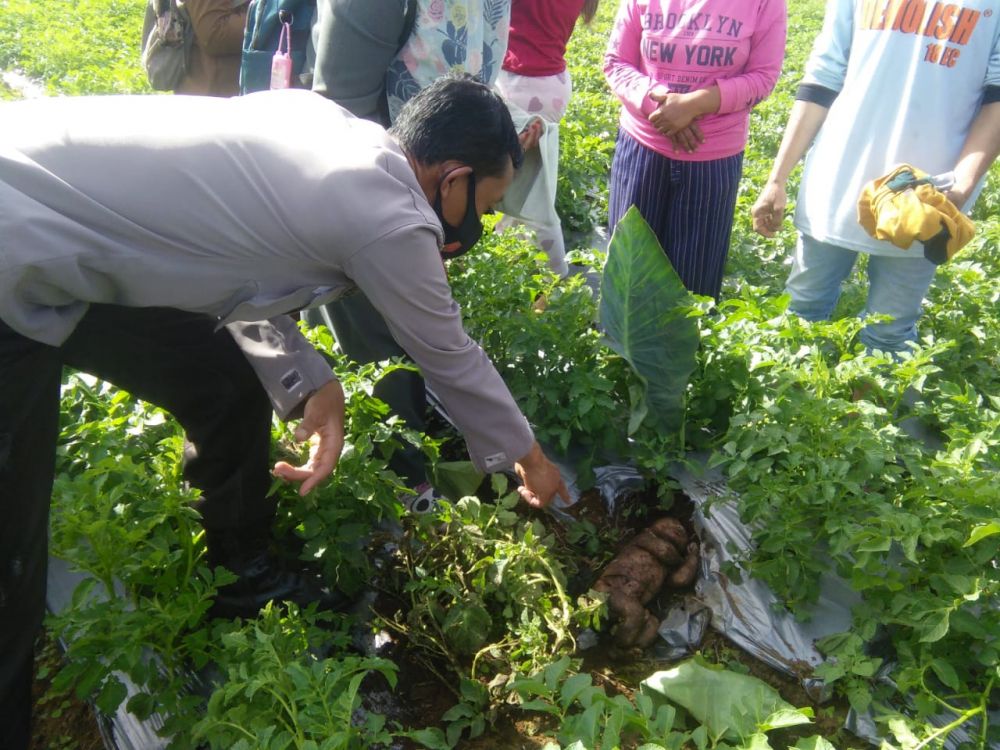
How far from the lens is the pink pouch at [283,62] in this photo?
2.57 meters

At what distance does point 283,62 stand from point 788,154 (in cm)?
167

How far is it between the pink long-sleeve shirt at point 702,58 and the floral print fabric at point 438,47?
662 millimetres

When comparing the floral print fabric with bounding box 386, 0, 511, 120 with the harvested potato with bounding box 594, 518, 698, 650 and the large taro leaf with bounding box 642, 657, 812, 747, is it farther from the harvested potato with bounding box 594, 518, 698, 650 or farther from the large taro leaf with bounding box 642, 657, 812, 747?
the large taro leaf with bounding box 642, 657, 812, 747

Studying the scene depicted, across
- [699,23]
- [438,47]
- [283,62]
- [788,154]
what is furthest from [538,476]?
[699,23]

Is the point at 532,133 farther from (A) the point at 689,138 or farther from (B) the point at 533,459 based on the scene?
(B) the point at 533,459

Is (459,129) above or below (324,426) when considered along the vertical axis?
above

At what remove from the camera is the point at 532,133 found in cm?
319

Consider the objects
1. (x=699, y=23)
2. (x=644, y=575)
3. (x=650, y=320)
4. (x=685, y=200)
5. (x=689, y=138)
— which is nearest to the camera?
(x=644, y=575)

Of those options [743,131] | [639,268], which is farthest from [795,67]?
[639,268]

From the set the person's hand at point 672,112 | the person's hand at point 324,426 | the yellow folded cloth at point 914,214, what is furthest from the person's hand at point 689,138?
the person's hand at point 324,426

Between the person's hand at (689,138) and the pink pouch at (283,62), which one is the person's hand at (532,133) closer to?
the person's hand at (689,138)

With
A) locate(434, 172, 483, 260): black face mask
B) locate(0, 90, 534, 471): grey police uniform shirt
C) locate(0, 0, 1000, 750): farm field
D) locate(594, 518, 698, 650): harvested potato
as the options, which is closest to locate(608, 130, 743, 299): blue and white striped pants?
locate(0, 0, 1000, 750): farm field

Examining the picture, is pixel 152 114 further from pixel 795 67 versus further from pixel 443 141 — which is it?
pixel 795 67

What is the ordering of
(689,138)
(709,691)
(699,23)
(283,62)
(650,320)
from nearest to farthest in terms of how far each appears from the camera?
1. (709,691)
2. (650,320)
3. (283,62)
4. (699,23)
5. (689,138)
